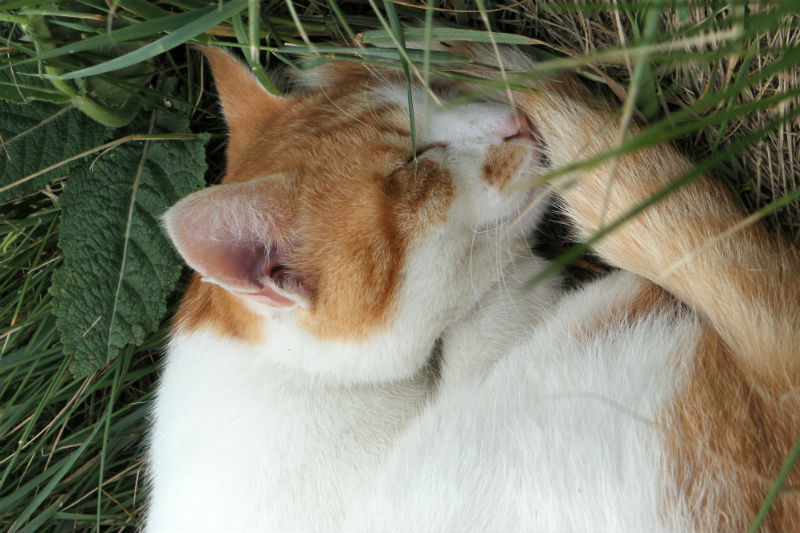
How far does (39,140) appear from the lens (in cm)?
201

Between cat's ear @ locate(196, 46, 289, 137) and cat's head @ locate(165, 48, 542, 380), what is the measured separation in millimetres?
195

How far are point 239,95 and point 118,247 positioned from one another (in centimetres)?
61

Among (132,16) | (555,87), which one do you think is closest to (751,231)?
(555,87)

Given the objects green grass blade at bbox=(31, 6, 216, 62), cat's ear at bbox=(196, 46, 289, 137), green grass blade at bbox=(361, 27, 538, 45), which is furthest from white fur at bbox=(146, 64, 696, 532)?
green grass blade at bbox=(31, 6, 216, 62)

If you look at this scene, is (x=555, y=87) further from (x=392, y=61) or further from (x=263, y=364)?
(x=263, y=364)

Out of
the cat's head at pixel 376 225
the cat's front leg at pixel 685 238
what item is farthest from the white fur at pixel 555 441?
the cat's head at pixel 376 225

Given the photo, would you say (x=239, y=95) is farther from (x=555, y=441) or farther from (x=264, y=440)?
(x=555, y=441)

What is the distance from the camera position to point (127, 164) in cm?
208

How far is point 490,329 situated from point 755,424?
64 cm

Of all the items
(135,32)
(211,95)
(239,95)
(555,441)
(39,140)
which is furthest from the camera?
(211,95)

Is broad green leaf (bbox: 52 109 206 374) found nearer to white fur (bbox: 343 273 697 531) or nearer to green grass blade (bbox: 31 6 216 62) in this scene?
green grass blade (bbox: 31 6 216 62)

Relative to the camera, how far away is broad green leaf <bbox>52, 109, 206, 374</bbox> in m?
2.00

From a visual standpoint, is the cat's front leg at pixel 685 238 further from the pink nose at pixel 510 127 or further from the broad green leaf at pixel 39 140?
the broad green leaf at pixel 39 140

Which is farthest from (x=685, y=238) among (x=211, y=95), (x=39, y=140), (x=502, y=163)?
(x=39, y=140)
